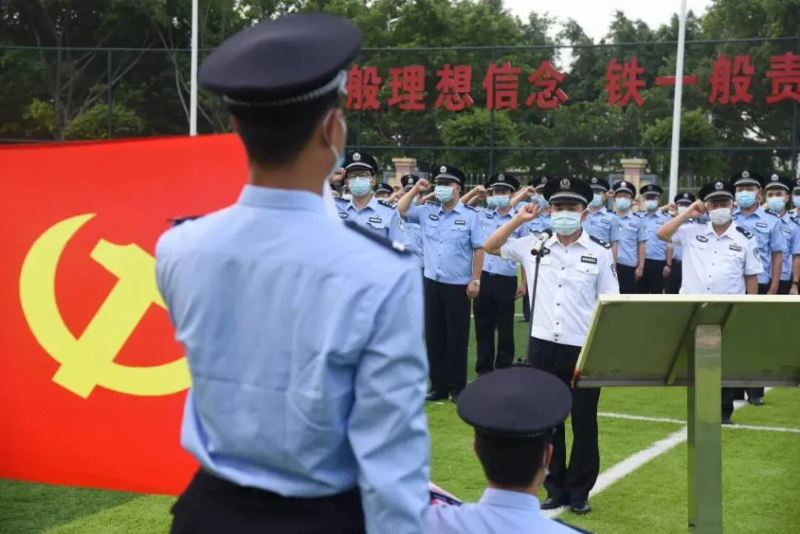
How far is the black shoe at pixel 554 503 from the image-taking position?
5.75 metres

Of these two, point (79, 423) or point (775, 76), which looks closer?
point (79, 423)

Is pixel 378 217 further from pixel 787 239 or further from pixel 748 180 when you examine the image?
pixel 787 239

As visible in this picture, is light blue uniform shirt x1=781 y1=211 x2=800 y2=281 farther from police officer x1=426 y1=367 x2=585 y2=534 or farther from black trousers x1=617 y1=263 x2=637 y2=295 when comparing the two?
police officer x1=426 y1=367 x2=585 y2=534

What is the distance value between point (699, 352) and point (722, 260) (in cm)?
467

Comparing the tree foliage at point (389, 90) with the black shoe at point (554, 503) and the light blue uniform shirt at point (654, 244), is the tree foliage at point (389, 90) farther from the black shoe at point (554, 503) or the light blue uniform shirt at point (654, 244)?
the black shoe at point (554, 503)

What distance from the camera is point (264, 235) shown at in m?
1.83

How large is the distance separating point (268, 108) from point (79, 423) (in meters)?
1.96

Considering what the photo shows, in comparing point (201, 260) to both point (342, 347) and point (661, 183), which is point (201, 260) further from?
point (661, 183)

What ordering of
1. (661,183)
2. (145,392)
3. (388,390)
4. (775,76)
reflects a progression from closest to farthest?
1. (388,390)
2. (145,392)
3. (775,76)
4. (661,183)

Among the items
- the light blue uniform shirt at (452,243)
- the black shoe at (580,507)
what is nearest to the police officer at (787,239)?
the light blue uniform shirt at (452,243)

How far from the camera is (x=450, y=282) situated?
930 centimetres

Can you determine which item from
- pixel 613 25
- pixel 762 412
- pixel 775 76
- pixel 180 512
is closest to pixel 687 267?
pixel 762 412

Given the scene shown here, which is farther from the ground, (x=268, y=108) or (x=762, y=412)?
(x=268, y=108)

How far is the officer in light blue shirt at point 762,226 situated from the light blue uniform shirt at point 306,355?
8604 millimetres
